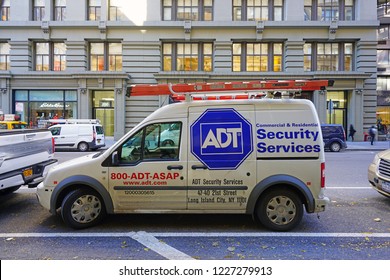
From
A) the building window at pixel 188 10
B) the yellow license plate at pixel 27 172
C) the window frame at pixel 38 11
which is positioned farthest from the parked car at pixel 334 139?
the window frame at pixel 38 11

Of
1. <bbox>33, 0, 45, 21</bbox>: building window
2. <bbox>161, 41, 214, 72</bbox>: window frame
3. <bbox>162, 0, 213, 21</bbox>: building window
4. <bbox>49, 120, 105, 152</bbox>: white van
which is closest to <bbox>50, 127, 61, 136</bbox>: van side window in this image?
<bbox>49, 120, 105, 152</bbox>: white van

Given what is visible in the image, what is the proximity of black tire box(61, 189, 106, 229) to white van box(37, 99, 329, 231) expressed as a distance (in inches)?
0.6

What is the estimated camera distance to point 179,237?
448cm

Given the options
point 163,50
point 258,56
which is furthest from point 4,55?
point 258,56

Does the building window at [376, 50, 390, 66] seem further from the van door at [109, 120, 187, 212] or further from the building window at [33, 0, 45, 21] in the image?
the van door at [109, 120, 187, 212]

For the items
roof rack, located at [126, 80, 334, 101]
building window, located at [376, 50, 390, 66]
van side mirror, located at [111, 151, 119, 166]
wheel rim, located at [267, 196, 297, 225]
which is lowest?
wheel rim, located at [267, 196, 297, 225]

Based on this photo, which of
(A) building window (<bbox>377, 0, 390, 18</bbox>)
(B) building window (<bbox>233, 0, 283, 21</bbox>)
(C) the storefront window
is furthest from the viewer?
(A) building window (<bbox>377, 0, 390, 18</bbox>)

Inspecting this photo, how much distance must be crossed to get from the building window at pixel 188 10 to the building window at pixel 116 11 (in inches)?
132

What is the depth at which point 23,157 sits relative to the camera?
585 centimetres

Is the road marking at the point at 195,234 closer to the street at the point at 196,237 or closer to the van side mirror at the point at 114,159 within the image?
the street at the point at 196,237

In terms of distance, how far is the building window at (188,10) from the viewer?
2353cm

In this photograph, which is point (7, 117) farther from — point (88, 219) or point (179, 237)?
→ point (179, 237)

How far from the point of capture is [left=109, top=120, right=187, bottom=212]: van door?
4734 mm

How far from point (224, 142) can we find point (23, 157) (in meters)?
4.07
